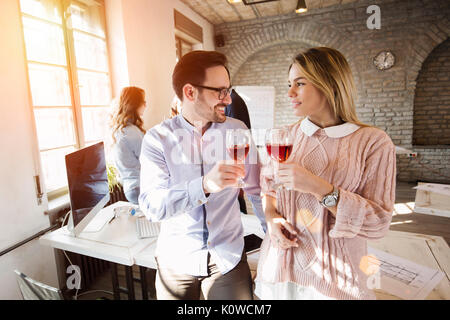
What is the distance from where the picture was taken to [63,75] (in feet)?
8.48

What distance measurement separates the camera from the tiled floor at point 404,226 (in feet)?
7.88

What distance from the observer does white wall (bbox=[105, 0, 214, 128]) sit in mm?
3137

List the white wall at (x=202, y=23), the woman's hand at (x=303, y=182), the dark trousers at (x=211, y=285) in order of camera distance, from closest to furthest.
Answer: the woman's hand at (x=303, y=182), the dark trousers at (x=211, y=285), the white wall at (x=202, y=23)

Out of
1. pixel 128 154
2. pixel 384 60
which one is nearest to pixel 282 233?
pixel 128 154

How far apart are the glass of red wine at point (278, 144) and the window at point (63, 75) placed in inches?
A: 84.2

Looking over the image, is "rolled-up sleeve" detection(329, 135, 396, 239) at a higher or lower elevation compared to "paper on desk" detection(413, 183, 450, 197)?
higher

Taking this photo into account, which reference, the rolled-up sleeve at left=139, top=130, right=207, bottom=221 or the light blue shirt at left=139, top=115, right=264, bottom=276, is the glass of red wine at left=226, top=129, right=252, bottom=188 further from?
the light blue shirt at left=139, top=115, right=264, bottom=276

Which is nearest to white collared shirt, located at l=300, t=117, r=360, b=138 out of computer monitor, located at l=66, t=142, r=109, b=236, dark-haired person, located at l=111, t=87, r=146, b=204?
computer monitor, located at l=66, t=142, r=109, b=236

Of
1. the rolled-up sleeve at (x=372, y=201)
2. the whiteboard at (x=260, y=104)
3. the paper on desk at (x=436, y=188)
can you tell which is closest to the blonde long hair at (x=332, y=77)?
the rolled-up sleeve at (x=372, y=201)

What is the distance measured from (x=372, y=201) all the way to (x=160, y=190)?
2.37ft

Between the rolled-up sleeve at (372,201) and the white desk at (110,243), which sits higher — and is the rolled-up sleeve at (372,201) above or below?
above

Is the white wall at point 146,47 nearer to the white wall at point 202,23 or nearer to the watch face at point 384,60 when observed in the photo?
the white wall at point 202,23

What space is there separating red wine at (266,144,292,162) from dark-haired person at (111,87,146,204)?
6.00ft

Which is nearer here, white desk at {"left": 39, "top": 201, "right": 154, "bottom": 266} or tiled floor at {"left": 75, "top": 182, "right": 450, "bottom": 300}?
white desk at {"left": 39, "top": 201, "right": 154, "bottom": 266}
